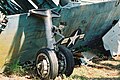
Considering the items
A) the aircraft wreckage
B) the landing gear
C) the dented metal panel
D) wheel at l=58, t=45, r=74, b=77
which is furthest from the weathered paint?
wheel at l=58, t=45, r=74, b=77

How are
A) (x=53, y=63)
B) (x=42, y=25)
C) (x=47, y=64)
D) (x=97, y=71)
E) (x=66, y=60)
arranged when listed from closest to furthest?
(x=53, y=63), (x=47, y=64), (x=66, y=60), (x=42, y=25), (x=97, y=71)

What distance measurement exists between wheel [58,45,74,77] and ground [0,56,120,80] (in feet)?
0.50

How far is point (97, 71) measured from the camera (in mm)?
7215

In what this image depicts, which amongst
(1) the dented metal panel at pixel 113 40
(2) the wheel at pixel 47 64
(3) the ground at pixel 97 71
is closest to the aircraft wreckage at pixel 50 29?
(2) the wheel at pixel 47 64

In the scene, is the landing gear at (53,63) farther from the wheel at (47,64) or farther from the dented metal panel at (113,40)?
the dented metal panel at (113,40)

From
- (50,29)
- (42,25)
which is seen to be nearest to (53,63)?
(50,29)

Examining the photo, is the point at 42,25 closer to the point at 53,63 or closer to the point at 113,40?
the point at 53,63

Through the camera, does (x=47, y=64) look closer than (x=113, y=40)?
Yes

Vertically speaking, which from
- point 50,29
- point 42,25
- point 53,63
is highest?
point 42,25

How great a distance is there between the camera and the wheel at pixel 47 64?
19.6 feet

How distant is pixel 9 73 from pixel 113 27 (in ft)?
9.83

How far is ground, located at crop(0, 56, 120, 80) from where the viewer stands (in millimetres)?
6559

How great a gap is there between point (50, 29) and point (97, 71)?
158 centimetres

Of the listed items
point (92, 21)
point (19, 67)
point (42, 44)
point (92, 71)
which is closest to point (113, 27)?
point (92, 21)
